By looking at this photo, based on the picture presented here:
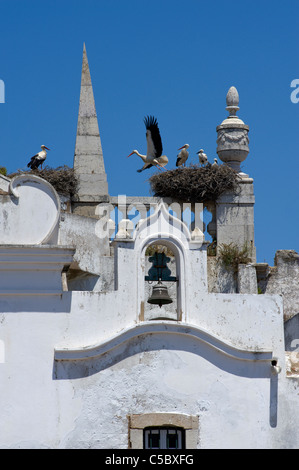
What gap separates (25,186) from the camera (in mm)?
20969

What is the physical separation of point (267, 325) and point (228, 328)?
1.71ft

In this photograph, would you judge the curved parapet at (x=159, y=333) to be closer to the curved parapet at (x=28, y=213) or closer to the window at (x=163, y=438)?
the window at (x=163, y=438)

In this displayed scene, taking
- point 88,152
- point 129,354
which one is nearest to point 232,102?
point 88,152

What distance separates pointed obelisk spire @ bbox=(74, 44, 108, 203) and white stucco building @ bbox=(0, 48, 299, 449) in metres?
5.27

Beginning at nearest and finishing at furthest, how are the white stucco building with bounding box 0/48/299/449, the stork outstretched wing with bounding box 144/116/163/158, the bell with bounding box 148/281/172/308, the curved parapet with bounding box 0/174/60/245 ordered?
the white stucco building with bounding box 0/48/299/449 → the curved parapet with bounding box 0/174/60/245 → the bell with bounding box 148/281/172/308 → the stork outstretched wing with bounding box 144/116/163/158

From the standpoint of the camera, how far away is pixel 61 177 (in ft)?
85.2

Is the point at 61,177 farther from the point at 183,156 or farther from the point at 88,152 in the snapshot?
the point at 183,156

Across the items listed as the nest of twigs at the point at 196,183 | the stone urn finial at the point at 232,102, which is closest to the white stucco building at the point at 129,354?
the nest of twigs at the point at 196,183

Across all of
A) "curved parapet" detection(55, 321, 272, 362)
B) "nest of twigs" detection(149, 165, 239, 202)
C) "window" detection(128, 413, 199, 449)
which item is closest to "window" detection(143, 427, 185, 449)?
"window" detection(128, 413, 199, 449)

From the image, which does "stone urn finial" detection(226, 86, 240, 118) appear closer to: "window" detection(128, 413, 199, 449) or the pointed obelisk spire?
the pointed obelisk spire

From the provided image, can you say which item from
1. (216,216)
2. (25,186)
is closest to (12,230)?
(25,186)

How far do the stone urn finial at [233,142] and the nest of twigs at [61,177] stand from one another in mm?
2460

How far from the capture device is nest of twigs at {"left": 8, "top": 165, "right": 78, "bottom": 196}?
1018 inches

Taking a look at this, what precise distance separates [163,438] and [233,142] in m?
7.13
